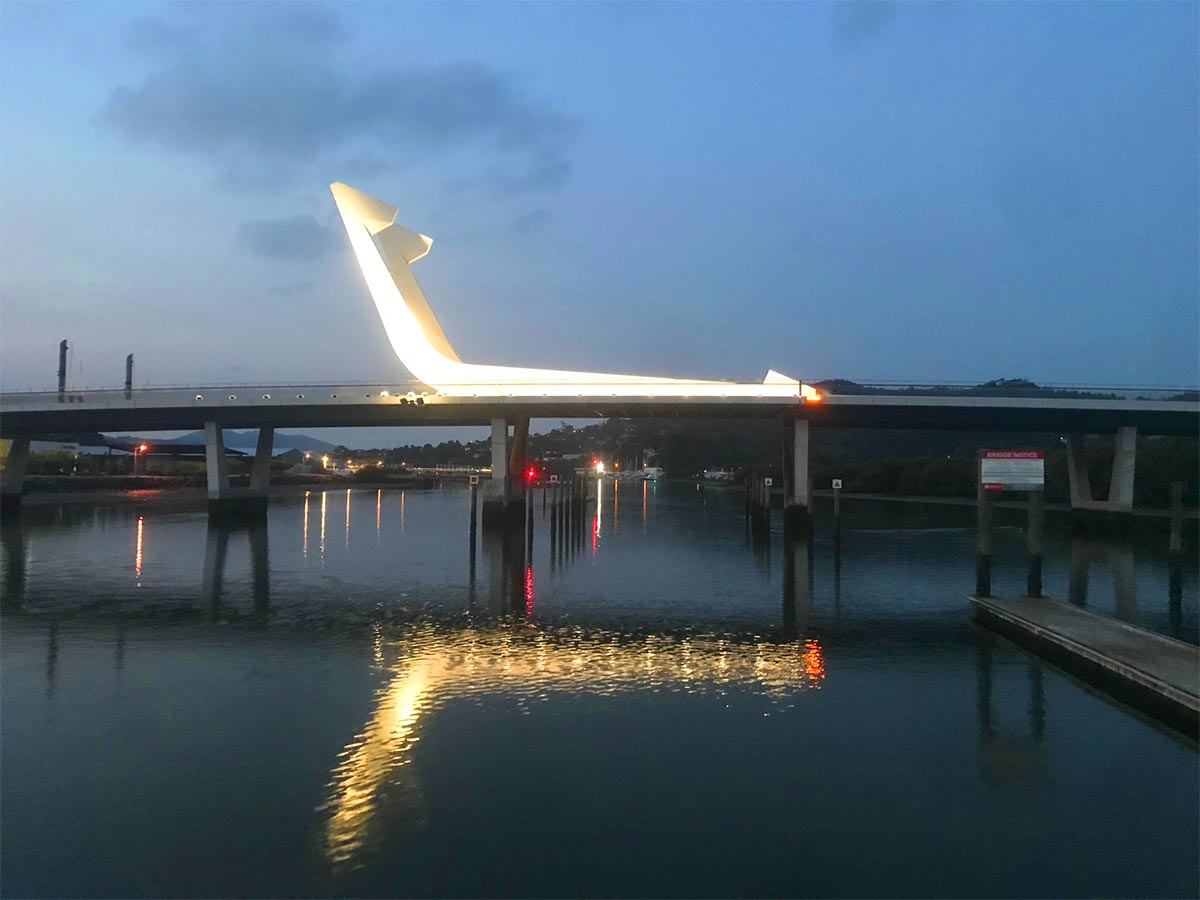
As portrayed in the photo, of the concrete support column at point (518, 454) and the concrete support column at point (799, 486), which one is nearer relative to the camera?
the concrete support column at point (799, 486)

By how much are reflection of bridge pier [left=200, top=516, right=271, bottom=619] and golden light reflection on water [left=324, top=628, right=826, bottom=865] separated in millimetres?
4807

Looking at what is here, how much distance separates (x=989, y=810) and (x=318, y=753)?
20.6 feet

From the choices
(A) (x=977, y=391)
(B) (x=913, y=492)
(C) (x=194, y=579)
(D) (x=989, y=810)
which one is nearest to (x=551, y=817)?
(D) (x=989, y=810)

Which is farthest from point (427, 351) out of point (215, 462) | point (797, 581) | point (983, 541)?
point (983, 541)

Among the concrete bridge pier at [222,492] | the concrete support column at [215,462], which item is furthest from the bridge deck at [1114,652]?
the concrete support column at [215,462]

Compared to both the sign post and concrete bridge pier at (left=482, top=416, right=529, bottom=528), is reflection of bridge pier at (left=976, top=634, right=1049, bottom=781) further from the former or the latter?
concrete bridge pier at (left=482, top=416, right=529, bottom=528)

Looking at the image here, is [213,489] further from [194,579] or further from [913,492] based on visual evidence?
[913,492]

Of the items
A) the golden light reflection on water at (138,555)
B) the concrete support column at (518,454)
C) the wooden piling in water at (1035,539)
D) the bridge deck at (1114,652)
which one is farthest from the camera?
the concrete support column at (518,454)

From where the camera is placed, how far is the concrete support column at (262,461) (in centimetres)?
4569

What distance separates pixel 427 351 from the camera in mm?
37688

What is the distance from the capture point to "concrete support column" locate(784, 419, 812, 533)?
34.7m

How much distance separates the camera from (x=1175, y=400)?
37.9 m

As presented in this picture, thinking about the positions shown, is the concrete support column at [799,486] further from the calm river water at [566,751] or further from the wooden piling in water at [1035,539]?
the wooden piling in water at [1035,539]

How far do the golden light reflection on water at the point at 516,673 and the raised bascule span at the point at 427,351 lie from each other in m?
21.3
